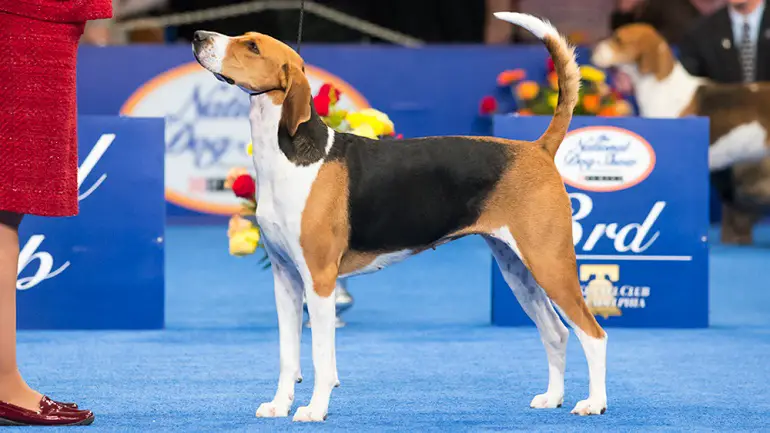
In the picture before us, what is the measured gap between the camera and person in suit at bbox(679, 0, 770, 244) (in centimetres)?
996

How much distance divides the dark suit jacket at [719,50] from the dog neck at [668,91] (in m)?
0.68

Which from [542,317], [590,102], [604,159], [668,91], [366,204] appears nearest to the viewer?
[366,204]

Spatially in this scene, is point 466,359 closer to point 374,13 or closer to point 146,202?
point 146,202

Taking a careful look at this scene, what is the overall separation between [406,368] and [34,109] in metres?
1.89

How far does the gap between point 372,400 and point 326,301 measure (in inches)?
21.8

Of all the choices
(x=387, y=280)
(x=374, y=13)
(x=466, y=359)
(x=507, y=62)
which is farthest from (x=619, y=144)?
(x=374, y=13)

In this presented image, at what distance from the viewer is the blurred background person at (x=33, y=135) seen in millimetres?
3850

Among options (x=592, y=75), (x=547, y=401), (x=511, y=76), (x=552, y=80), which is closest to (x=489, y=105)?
(x=511, y=76)

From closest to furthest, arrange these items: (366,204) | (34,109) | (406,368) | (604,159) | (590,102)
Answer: (34,109) < (366,204) < (406,368) < (604,159) < (590,102)

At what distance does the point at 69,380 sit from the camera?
484cm

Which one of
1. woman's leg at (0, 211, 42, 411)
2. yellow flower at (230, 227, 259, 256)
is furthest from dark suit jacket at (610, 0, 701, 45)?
woman's leg at (0, 211, 42, 411)

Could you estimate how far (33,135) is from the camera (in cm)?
391

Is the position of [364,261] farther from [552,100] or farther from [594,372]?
[552,100]

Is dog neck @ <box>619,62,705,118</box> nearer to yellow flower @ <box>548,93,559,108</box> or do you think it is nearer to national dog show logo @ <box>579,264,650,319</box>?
yellow flower @ <box>548,93,559,108</box>
